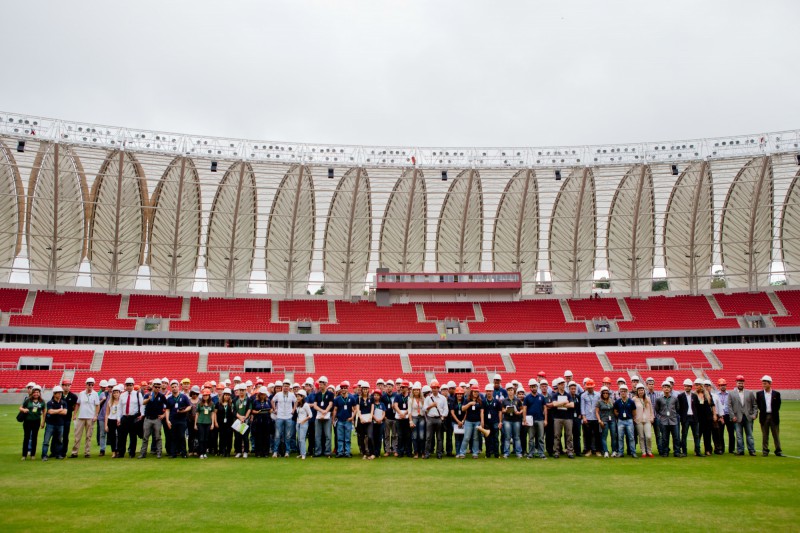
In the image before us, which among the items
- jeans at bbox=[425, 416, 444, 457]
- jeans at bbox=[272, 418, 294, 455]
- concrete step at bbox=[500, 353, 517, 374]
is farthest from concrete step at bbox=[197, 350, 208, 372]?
jeans at bbox=[425, 416, 444, 457]

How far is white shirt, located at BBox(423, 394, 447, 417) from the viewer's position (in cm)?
→ 1392

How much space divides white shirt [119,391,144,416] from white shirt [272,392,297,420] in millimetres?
3135

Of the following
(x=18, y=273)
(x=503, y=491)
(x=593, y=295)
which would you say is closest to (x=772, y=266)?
(x=593, y=295)

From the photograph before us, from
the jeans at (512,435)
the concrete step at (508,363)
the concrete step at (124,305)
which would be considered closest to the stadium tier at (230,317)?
the concrete step at (124,305)

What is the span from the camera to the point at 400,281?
48.9 metres

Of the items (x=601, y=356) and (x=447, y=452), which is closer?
(x=447, y=452)

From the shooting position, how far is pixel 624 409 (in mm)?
13828

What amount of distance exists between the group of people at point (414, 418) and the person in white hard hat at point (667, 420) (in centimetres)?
2

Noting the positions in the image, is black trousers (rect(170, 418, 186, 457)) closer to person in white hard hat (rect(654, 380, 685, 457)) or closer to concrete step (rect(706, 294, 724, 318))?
person in white hard hat (rect(654, 380, 685, 457))

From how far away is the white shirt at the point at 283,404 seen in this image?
1430cm

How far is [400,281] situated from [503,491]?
39.5 meters

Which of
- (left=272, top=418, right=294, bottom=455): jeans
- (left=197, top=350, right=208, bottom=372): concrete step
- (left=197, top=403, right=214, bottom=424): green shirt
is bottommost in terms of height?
(left=272, top=418, right=294, bottom=455): jeans

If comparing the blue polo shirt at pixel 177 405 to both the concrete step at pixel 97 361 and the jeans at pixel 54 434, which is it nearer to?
the jeans at pixel 54 434

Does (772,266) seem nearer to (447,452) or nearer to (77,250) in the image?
(447,452)
